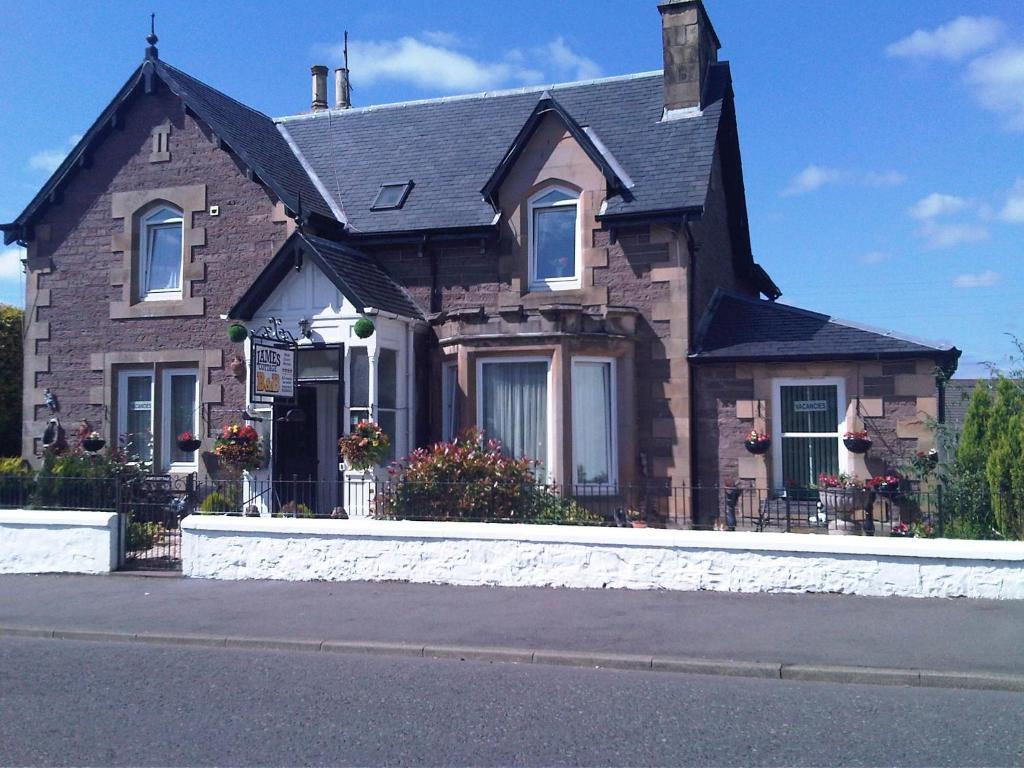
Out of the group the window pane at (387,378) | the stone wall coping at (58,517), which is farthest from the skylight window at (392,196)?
the stone wall coping at (58,517)

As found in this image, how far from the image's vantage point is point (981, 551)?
32.3 feet

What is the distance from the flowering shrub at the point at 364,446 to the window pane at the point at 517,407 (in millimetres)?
1701

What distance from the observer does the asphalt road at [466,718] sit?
19.2ft

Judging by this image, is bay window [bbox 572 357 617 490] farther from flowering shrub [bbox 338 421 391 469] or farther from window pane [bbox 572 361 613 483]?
flowering shrub [bbox 338 421 391 469]

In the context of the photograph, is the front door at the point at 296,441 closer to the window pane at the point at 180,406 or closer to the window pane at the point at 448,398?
the window pane at the point at 180,406

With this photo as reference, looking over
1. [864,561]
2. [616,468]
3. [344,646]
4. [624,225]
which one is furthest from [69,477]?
[864,561]

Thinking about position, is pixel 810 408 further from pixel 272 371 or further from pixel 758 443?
pixel 272 371

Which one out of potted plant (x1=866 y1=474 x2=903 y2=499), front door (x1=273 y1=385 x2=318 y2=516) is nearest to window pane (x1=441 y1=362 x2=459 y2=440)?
front door (x1=273 y1=385 x2=318 y2=516)

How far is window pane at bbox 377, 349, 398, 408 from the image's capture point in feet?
49.5

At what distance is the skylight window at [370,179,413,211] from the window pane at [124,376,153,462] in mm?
4820

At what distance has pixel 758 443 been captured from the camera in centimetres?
1441

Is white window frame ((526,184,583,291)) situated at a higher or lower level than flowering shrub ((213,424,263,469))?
higher

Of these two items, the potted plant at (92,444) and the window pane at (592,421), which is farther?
the potted plant at (92,444)

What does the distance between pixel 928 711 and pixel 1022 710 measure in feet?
2.00
